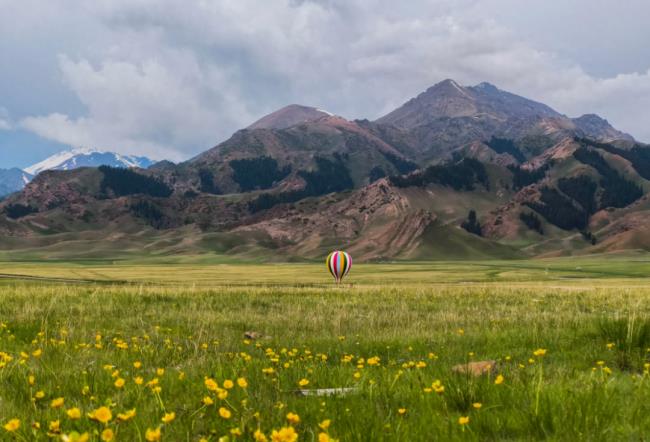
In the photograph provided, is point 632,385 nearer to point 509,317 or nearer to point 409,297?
point 509,317

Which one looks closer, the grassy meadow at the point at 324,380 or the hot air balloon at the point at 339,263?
the grassy meadow at the point at 324,380

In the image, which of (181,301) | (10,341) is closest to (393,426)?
(10,341)

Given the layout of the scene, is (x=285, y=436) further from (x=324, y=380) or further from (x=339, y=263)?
(x=339, y=263)

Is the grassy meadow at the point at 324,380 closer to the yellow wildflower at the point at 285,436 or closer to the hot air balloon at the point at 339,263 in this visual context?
the yellow wildflower at the point at 285,436

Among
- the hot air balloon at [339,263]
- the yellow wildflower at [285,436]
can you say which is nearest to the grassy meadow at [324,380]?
the yellow wildflower at [285,436]

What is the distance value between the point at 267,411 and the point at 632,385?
5.04 m

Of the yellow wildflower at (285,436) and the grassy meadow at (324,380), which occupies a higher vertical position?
the yellow wildflower at (285,436)

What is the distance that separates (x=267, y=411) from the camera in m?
5.57

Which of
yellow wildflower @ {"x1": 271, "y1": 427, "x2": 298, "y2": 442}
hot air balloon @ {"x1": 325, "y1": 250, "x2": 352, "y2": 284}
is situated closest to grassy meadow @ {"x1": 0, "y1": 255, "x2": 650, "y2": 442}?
yellow wildflower @ {"x1": 271, "y1": 427, "x2": 298, "y2": 442}

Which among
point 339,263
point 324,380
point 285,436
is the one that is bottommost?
Result: point 339,263

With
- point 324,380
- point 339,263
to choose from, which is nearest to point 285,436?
point 324,380

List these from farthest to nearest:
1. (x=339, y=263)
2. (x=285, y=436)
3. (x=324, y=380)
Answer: (x=339, y=263), (x=324, y=380), (x=285, y=436)

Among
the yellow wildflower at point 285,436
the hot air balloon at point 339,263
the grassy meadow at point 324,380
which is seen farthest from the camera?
the hot air balloon at point 339,263

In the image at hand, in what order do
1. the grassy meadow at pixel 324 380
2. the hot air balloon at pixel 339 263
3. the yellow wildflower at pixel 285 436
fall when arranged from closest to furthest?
the yellow wildflower at pixel 285 436 → the grassy meadow at pixel 324 380 → the hot air balloon at pixel 339 263
